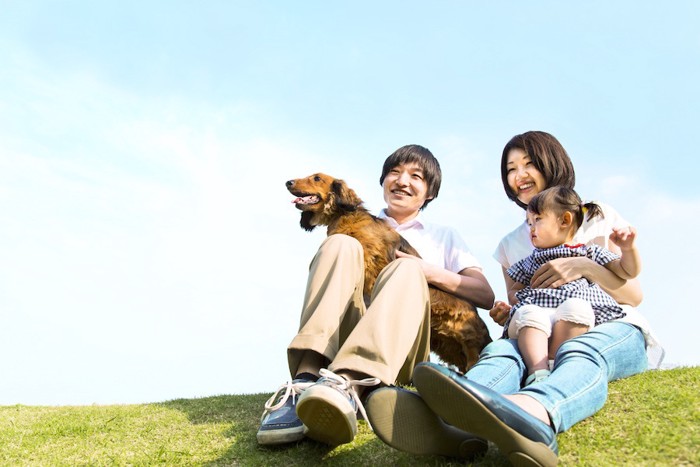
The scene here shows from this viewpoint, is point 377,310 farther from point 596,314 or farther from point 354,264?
point 596,314

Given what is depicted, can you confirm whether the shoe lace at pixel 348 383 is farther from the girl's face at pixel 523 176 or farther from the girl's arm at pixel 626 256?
the girl's face at pixel 523 176

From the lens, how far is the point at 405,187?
15.2 feet

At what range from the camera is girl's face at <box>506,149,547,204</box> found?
430 centimetres

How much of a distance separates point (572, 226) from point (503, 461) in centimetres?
176

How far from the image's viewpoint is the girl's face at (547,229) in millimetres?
3721

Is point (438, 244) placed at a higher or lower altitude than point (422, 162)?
lower

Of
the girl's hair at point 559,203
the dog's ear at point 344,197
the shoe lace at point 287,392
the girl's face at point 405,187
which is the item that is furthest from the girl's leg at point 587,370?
the dog's ear at point 344,197

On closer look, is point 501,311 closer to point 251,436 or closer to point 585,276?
point 585,276

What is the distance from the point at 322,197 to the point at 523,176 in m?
1.95

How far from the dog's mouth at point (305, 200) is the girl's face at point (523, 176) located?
6.11 ft

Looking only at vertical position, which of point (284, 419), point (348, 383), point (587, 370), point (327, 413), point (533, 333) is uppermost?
point (533, 333)

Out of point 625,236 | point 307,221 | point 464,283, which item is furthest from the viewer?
point 307,221

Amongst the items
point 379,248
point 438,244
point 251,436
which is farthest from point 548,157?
point 251,436

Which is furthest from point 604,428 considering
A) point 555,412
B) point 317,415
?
point 317,415
